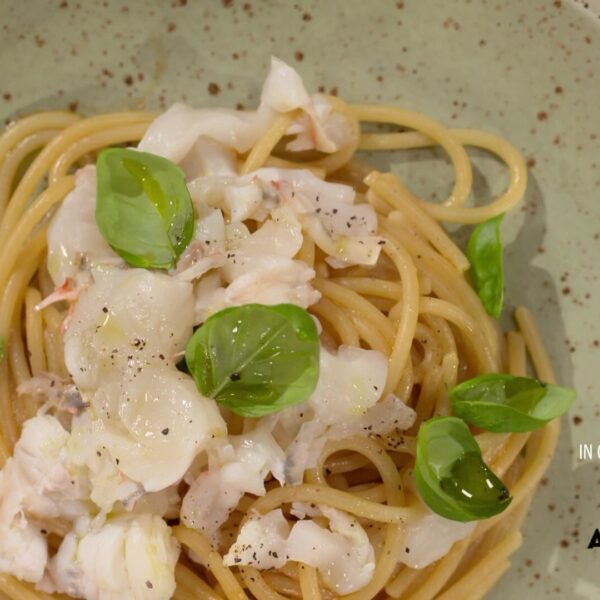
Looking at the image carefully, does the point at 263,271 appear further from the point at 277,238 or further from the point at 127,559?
the point at 127,559

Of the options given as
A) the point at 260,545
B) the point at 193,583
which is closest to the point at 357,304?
the point at 260,545

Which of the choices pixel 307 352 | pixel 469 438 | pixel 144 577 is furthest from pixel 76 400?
pixel 469 438

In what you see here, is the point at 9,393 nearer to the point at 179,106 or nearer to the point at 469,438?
the point at 179,106

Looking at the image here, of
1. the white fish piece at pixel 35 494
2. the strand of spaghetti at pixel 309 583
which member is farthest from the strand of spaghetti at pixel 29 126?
the strand of spaghetti at pixel 309 583

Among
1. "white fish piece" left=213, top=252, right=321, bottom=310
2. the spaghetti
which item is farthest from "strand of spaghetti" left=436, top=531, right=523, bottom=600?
"white fish piece" left=213, top=252, right=321, bottom=310

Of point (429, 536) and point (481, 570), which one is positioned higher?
point (429, 536)

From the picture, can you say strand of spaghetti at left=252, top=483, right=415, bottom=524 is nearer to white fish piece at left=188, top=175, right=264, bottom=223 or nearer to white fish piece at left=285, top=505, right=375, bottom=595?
white fish piece at left=285, top=505, right=375, bottom=595
